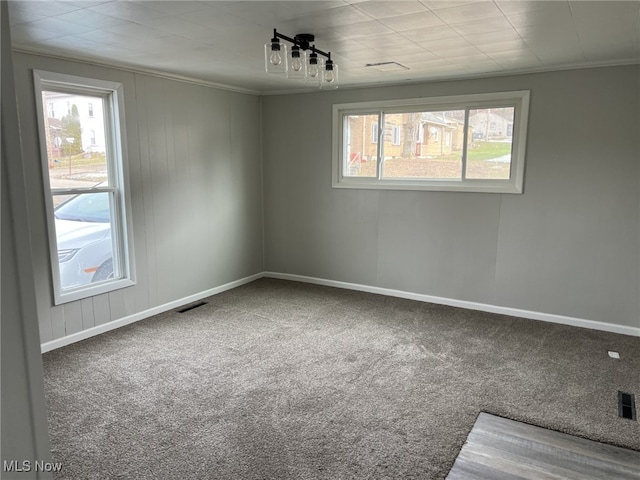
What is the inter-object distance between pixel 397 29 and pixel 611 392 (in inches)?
107

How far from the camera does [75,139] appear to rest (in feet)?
12.0

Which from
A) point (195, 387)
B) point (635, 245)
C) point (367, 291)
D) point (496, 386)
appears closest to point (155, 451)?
point (195, 387)

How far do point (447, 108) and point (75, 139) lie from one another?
11.4 ft

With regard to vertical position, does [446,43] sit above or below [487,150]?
above

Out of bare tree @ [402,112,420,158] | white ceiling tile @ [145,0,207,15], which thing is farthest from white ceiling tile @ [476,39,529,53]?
white ceiling tile @ [145,0,207,15]

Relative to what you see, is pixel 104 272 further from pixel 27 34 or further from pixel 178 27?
pixel 178 27

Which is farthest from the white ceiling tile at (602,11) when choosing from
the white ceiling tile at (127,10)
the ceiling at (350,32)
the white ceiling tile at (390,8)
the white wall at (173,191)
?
the white wall at (173,191)

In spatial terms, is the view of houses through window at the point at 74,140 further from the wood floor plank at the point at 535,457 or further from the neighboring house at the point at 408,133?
the wood floor plank at the point at 535,457

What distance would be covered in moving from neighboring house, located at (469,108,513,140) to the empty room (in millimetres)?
23

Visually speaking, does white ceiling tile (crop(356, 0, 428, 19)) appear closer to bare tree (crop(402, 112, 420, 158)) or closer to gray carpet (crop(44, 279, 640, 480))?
gray carpet (crop(44, 279, 640, 480))

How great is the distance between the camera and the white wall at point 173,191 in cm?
345

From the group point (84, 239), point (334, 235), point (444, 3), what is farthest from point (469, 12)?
point (84, 239)

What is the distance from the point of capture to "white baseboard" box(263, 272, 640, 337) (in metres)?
3.99

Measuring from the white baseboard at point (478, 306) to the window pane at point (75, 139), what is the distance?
105 inches
